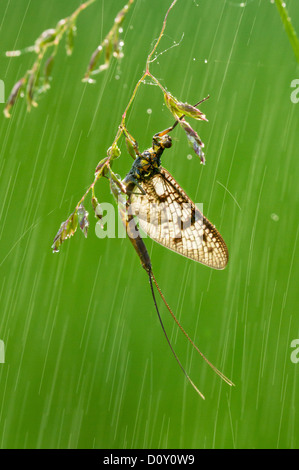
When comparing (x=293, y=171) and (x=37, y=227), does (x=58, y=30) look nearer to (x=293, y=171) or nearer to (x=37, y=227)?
(x=37, y=227)

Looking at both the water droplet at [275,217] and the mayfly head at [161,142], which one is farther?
the water droplet at [275,217]

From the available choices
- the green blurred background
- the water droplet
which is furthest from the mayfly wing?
the water droplet

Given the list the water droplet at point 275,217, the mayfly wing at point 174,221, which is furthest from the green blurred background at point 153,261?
the mayfly wing at point 174,221

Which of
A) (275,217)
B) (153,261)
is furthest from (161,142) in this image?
(275,217)
